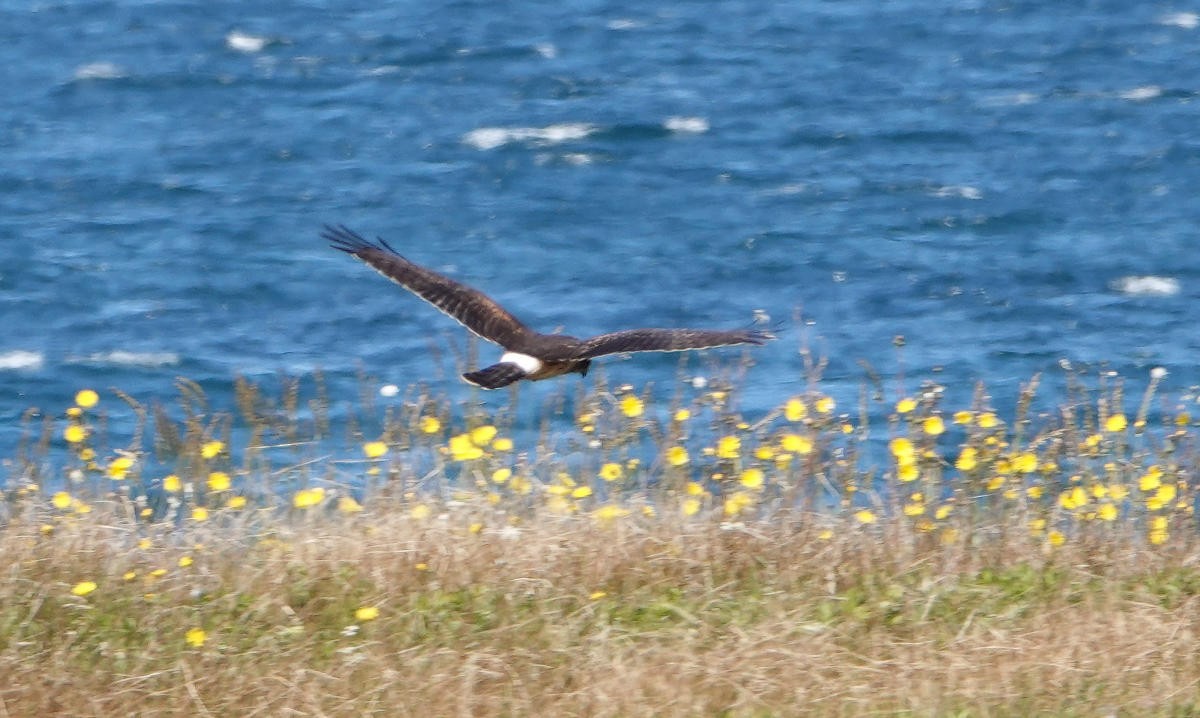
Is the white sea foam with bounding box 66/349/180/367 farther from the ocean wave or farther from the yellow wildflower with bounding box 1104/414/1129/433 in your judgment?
the yellow wildflower with bounding box 1104/414/1129/433

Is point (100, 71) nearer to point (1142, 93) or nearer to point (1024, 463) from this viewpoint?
point (1142, 93)

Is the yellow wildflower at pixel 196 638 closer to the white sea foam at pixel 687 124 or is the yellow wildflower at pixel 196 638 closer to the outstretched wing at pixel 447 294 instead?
the outstretched wing at pixel 447 294

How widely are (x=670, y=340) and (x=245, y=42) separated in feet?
66.5

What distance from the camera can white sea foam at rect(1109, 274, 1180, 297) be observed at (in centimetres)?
1766

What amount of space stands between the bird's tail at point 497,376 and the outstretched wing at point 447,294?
334mm

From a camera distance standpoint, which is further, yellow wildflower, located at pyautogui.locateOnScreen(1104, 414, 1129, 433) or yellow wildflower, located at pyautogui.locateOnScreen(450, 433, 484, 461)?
yellow wildflower, located at pyautogui.locateOnScreen(1104, 414, 1129, 433)

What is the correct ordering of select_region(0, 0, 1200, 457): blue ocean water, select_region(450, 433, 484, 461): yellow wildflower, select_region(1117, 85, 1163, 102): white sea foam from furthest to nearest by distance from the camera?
select_region(1117, 85, 1163, 102): white sea foam < select_region(0, 0, 1200, 457): blue ocean water < select_region(450, 433, 484, 461): yellow wildflower

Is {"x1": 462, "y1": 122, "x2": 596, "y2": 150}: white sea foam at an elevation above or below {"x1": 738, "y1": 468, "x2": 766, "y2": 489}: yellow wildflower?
below

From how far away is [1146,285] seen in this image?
58.4ft

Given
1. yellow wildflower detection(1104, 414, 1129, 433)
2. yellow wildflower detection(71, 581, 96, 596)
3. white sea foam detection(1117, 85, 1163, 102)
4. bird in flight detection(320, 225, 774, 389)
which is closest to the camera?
yellow wildflower detection(71, 581, 96, 596)

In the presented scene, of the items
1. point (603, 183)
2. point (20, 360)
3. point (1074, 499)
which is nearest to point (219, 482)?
point (1074, 499)

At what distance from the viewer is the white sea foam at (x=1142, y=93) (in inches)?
917

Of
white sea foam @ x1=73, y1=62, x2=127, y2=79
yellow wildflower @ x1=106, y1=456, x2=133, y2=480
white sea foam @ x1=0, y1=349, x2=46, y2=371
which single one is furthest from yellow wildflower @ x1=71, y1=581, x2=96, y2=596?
white sea foam @ x1=73, y1=62, x2=127, y2=79

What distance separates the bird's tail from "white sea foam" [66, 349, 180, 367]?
31.1 feet
